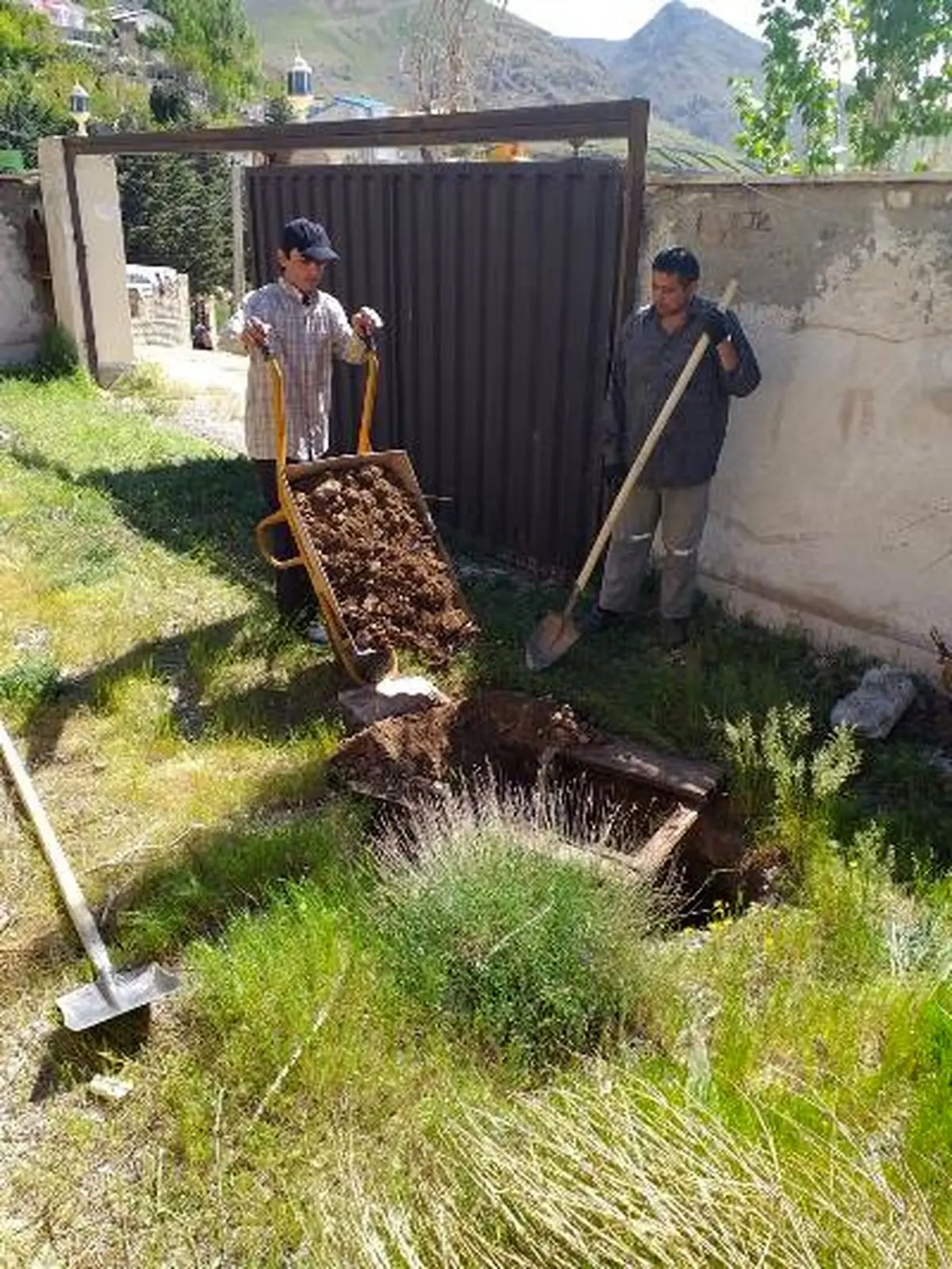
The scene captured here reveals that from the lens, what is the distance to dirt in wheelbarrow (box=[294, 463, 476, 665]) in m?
4.84

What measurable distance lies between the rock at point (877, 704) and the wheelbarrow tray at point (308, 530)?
5.99ft

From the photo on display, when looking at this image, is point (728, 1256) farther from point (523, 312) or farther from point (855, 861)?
point (523, 312)

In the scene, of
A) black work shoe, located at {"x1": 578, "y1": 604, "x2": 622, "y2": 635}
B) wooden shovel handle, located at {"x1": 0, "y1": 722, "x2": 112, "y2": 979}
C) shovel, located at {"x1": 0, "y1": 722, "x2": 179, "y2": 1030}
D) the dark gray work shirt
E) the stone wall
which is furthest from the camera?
the stone wall

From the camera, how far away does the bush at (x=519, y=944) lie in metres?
2.72

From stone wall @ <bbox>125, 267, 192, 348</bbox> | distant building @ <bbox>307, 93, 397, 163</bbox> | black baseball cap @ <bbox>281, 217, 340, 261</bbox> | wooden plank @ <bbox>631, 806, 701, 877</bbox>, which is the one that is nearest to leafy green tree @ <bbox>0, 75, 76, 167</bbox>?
distant building @ <bbox>307, 93, 397, 163</bbox>

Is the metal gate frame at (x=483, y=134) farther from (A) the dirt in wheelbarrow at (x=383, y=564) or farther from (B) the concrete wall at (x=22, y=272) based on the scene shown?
(B) the concrete wall at (x=22, y=272)

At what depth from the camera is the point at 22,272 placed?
38.4 feet

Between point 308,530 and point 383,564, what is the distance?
1.35 ft

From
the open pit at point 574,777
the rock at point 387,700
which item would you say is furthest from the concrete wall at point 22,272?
the open pit at point 574,777

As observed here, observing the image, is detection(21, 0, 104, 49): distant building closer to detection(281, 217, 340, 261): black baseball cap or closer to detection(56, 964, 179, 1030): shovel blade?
detection(281, 217, 340, 261): black baseball cap

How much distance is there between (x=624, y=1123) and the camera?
6.61 feet

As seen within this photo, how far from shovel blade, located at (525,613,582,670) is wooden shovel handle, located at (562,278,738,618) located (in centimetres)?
6

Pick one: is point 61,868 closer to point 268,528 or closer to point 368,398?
point 268,528

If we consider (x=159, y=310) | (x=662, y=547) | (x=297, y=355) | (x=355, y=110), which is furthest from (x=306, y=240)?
(x=355, y=110)
